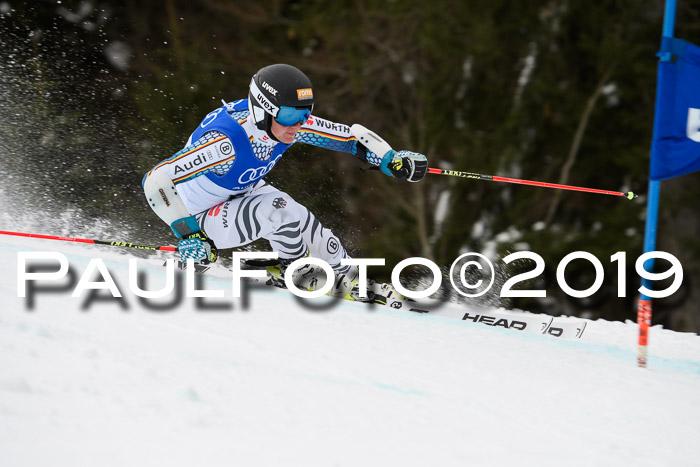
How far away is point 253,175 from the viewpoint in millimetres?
4281

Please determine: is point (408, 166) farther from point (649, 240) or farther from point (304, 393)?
point (304, 393)

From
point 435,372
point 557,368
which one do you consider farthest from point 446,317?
point 435,372

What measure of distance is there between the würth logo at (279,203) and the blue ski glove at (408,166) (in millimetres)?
672

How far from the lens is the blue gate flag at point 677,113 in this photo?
161 inches

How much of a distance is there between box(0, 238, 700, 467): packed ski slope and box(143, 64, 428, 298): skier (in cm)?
44

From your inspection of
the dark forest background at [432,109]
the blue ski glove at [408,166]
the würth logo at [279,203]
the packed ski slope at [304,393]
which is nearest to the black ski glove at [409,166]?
the blue ski glove at [408,166]

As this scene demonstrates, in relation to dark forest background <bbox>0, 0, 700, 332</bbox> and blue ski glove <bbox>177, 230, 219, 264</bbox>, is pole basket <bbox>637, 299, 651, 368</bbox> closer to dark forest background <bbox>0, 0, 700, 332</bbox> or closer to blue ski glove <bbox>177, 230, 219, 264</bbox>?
blue ski glove <bbox>177, 230, 219, 264</bbox>

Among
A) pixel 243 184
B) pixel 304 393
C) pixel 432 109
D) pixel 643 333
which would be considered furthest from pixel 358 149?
pixel 432 109

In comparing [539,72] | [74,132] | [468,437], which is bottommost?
[468,437]

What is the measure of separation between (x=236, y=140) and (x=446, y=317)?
5.40 feet

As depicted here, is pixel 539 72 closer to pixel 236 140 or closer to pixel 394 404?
pixel 236 140

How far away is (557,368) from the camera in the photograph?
12.1 ft

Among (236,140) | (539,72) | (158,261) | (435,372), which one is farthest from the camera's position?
(539,72)

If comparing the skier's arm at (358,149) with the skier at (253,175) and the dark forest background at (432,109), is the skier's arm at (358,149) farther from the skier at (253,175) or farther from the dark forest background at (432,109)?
the dark forest background at (432,109)
